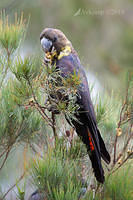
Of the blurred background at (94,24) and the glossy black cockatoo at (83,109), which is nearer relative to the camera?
the glossy black cockatoo at (83,109)

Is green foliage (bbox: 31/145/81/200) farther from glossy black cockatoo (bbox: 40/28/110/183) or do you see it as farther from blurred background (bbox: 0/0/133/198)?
blurred background (bbox: 0/0/133/198)

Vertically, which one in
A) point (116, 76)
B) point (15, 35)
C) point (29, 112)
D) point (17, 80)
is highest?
point (15, 35)

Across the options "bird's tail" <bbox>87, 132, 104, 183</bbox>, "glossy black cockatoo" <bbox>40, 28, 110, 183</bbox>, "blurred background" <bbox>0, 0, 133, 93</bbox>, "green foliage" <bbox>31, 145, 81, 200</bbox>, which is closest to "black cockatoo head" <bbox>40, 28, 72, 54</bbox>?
"glossy black cockatoo" <bbox>40, 28, 110, 183</bbox>

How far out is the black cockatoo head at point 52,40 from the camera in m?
1.85

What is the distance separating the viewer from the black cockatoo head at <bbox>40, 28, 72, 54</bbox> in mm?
1850

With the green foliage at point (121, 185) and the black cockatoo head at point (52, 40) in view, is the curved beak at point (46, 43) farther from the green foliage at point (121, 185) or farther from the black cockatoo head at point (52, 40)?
the green foliage at point (121, 185)

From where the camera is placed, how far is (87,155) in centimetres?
146

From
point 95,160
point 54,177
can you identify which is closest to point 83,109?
point 95,160

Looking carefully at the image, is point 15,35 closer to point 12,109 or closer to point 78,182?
point 12,109

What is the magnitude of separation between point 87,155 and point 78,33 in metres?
3.77

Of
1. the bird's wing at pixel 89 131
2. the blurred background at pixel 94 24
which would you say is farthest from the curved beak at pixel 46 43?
the blurred background at pixel 94 24

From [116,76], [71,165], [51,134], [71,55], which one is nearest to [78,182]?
[71,165]

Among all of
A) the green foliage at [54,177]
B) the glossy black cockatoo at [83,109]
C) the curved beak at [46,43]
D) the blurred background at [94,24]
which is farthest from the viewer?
the blurred background at [94,24]

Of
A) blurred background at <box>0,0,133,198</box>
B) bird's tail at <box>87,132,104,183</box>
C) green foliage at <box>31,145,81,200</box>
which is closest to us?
green foliage at <box>31,145,81,200</box>
